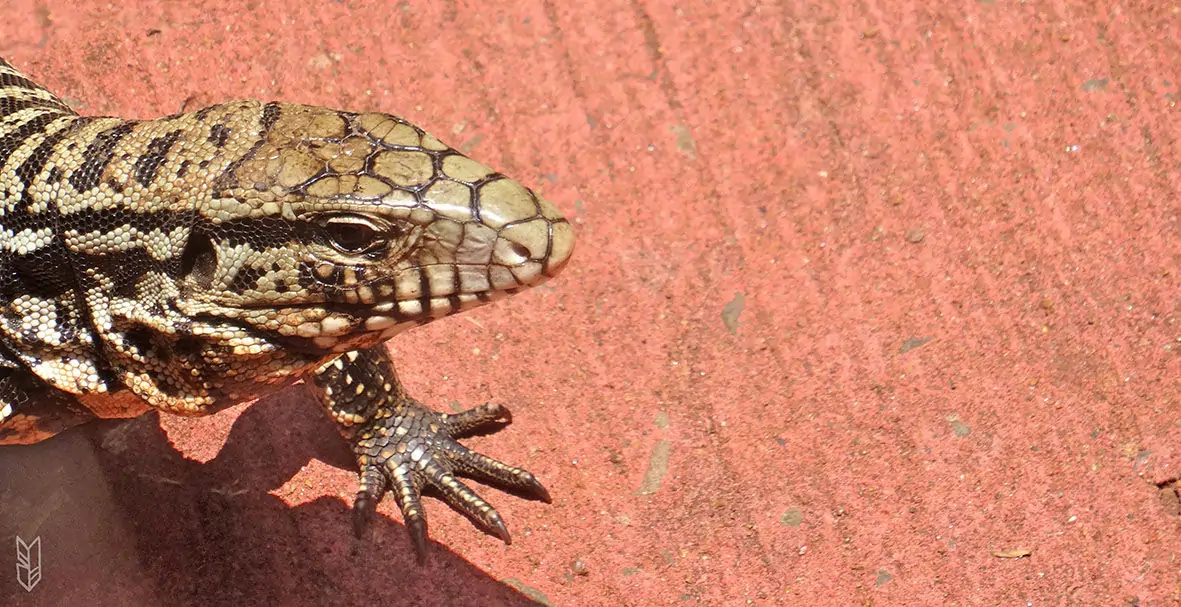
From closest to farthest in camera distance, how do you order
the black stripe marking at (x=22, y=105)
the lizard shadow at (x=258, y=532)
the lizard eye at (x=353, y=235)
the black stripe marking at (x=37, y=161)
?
the lizard eye at (x=353, y=235) < the black stripe marking at (x=37, y=161) < the black stripe marking at (x=22, y=105) < the lizard shadow at (x=258, y=532)

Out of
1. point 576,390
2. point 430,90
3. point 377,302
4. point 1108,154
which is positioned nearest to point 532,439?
point 576,390

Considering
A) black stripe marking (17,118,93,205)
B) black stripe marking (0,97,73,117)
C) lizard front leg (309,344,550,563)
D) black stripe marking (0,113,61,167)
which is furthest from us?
lizard front leg (309,344,550,563)

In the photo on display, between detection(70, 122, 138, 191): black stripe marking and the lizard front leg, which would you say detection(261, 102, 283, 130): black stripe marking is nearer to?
detection(70, 122, 138, 191): black stripe marking

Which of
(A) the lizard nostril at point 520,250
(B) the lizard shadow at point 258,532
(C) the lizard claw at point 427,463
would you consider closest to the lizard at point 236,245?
(A) the lizard nostril at point 520,250

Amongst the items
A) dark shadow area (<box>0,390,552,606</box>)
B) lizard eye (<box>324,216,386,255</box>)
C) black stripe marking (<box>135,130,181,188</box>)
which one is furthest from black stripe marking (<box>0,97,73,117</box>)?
lizard eye (<box>324,216,386,255</box>)

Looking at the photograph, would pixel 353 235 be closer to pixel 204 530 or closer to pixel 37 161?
pixel 37 161

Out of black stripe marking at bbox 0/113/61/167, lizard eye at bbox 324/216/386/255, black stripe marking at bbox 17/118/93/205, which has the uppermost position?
black stripe marking at bbox 0/113/61/167

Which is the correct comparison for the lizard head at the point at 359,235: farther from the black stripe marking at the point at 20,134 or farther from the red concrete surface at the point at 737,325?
the red concrete surface at the point at 737,325

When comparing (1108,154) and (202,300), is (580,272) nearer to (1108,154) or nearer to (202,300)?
(202,300)
